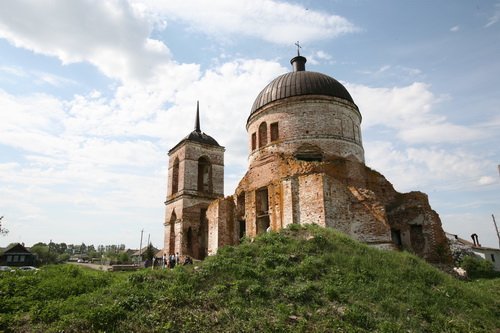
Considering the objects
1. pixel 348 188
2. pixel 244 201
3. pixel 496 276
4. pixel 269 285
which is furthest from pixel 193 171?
pixel 496 276

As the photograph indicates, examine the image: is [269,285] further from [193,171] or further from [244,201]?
[193,171]

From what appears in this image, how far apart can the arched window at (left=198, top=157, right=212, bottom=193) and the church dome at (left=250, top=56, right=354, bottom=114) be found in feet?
23.2

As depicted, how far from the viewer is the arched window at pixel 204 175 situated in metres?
22.5

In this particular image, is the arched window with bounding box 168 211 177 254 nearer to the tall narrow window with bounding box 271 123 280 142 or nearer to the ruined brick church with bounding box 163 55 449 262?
the ruined brick church with bounding box 163 55 449 262

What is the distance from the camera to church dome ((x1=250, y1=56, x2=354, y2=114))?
1545 centimetres

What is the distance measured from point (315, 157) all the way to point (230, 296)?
9116 mm

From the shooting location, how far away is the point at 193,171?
21.5 m

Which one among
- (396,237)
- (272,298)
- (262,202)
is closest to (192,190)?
(262,202)

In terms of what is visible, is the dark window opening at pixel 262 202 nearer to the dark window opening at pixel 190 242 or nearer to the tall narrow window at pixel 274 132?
the tall narrow window at pixel 274 132

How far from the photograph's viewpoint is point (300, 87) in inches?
613

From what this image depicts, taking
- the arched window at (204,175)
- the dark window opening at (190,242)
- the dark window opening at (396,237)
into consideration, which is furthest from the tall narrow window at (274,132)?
the dark window opening at (190,242)

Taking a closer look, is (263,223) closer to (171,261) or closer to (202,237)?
(171,261)

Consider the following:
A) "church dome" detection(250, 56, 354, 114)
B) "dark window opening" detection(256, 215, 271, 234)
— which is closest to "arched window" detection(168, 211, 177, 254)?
"dark window opening" detection(256, 215, 271, 234)

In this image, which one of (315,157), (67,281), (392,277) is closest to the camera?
(392,277)
